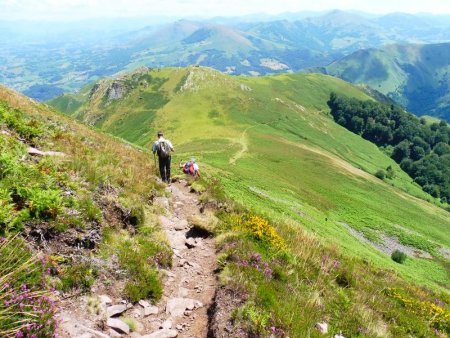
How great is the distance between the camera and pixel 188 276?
452 inches

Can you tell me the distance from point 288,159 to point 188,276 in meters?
77.1

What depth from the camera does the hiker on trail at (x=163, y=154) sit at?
68.9ft

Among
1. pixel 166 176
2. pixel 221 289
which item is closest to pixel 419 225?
pixel 166 176

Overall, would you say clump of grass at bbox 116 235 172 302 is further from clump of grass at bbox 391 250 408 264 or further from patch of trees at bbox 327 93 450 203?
patch of trees at bbox 327 93 450 203

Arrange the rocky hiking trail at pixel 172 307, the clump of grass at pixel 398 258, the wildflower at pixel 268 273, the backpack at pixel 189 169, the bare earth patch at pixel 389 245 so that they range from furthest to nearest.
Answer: the bare earth patch at pixel 389 245, the clump of grass at pixel 398 258, the backpack at pixel 189 169, the wildflower at pixel 268 273, the rocky hiking trail at pixel 172 307

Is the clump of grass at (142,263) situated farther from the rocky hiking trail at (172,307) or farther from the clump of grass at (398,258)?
the clump of grass at (398,258)

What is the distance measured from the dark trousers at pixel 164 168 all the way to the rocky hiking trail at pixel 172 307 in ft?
25.1

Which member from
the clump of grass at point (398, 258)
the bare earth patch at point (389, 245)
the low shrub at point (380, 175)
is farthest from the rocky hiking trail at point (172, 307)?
the low shrub at point (380, 175)

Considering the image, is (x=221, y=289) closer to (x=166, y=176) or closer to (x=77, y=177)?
(x=77, y=177)

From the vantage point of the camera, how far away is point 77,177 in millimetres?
12383

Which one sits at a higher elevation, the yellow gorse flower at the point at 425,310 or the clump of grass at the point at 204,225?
the clump of grass at the point at 204,225

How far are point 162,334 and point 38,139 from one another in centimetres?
1157

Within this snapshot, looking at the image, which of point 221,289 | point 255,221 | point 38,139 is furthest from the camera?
point 38,139

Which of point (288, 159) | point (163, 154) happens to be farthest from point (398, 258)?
point (288, 159)
